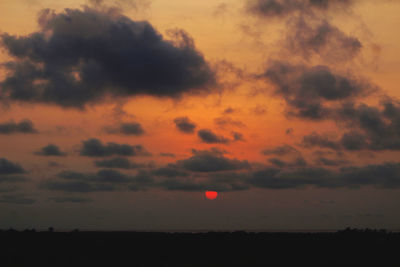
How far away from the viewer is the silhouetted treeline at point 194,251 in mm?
80688

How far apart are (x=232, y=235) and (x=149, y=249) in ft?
118

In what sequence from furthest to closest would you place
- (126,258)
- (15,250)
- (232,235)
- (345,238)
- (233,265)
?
(232,235)
(345,238)
(15,250)
(126,258)
(233,265)

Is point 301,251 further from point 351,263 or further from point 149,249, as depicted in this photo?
point 149,249

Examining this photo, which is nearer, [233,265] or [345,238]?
[233,265]

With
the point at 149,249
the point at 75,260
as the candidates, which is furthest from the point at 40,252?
the point at 149,249

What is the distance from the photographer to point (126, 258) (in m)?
83.7

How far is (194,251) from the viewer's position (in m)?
94.1

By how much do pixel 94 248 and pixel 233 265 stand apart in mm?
28896

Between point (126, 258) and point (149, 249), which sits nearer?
point (126, 258)

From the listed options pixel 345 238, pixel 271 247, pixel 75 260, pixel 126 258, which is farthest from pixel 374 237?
pixel 75 260

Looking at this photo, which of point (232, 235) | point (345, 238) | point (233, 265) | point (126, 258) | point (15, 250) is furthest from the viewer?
point (232, 235)

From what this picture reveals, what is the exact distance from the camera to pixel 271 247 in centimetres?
10156

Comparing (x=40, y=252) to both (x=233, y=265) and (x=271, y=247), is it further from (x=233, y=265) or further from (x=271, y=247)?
(x=271, y=247)

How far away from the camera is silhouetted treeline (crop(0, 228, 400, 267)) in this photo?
8069cm
